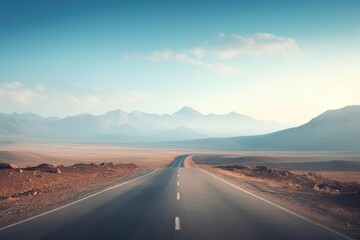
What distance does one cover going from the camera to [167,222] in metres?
12.7

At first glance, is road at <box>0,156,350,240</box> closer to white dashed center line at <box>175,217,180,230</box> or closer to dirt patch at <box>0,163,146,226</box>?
white dashed center line at <box>175,217,180,230</box>

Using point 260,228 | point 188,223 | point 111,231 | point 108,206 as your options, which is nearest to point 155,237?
point 111,231

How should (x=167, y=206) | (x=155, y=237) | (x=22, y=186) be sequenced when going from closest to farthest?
(x=155, y=237) → (x=167, y=206) → (x=22, y=186)

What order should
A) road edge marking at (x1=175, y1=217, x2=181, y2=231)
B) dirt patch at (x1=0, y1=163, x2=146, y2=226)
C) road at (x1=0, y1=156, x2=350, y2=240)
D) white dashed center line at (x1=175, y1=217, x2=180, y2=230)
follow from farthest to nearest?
dirt patch at (x1=0, y1=163, x2=146, y2=226)
white dashed center line at (x1=175, y1=217, x2=180, y2=230)
road edge marking at (x1=175, y1=217, x2=181, y2=231)
road at (x1=0, y1=156, x2=350, y2=240)

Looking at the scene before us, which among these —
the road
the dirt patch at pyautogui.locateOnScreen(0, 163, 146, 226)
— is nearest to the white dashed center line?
the road

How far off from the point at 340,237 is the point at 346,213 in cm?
620

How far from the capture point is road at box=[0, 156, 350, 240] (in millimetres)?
10891

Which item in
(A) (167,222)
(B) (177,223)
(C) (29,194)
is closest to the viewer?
(B) (177,223)

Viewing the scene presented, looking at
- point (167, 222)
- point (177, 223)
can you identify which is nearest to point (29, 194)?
point (167, 222)

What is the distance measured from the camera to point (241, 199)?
19844mm

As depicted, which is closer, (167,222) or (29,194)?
(167,222)

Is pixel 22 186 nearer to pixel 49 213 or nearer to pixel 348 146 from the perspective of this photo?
pixel 49 213

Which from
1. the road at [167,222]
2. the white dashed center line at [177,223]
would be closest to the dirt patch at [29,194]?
the road at [167,222]

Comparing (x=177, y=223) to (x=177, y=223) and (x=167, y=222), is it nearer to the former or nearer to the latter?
(x=177, y=223)
